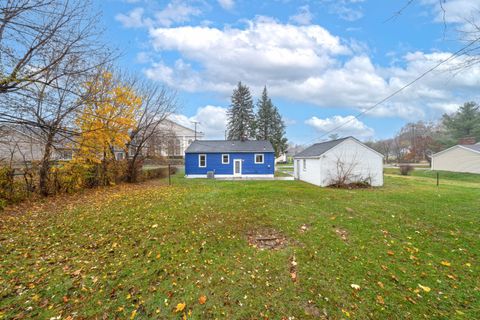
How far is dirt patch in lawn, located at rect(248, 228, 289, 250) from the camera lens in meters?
4.46

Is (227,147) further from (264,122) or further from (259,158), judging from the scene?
(264,122)

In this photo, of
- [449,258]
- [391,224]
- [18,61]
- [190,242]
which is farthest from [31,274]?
[391,224]

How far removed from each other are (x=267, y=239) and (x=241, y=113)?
116ft

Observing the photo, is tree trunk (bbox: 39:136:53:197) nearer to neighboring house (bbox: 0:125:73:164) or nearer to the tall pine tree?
neighboring house (bbox: 0:125:73:164)

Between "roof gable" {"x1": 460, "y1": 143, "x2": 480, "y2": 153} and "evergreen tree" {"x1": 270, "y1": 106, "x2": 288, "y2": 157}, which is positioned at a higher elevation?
"evergreen tree" {"x1": 270, "y1": 106, "x2": 288, "y2": 157}

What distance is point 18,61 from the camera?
4.76m

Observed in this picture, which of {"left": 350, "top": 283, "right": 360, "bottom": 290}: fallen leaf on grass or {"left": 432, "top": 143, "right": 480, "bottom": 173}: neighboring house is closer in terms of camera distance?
{"left": 350, "top": 283, "right": 360, "bottom": 290}: fallen leaf on grass

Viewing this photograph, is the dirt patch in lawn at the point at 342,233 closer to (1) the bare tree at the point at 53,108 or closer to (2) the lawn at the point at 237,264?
(2) the lawn at the point at 237,264

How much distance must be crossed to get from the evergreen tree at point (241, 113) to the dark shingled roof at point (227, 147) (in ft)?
54.7

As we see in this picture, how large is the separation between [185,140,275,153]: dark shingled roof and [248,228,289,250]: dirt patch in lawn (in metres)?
14.8

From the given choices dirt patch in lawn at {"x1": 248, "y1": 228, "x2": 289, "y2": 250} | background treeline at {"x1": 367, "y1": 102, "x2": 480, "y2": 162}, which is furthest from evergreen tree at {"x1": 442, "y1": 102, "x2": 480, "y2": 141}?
dirt patch in lawn at {"x1": 248, "y1": 228, "x2": 289, "y2": 250}

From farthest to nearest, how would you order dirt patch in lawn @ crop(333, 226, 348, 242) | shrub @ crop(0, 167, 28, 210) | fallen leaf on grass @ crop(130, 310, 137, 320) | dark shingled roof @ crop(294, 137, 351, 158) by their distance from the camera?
dark shingled roof @ crop(294, 137, 351, 158) → shrub @ crop(0, 167, 28, 210) → dirt patch in lawn @ crop(333, 226, 348, 242) → fallen leaf on grass @ crop(130, 310, 137, 320)

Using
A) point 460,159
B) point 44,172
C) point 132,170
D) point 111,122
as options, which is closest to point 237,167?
point 132,170

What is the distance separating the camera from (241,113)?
38.4 m
